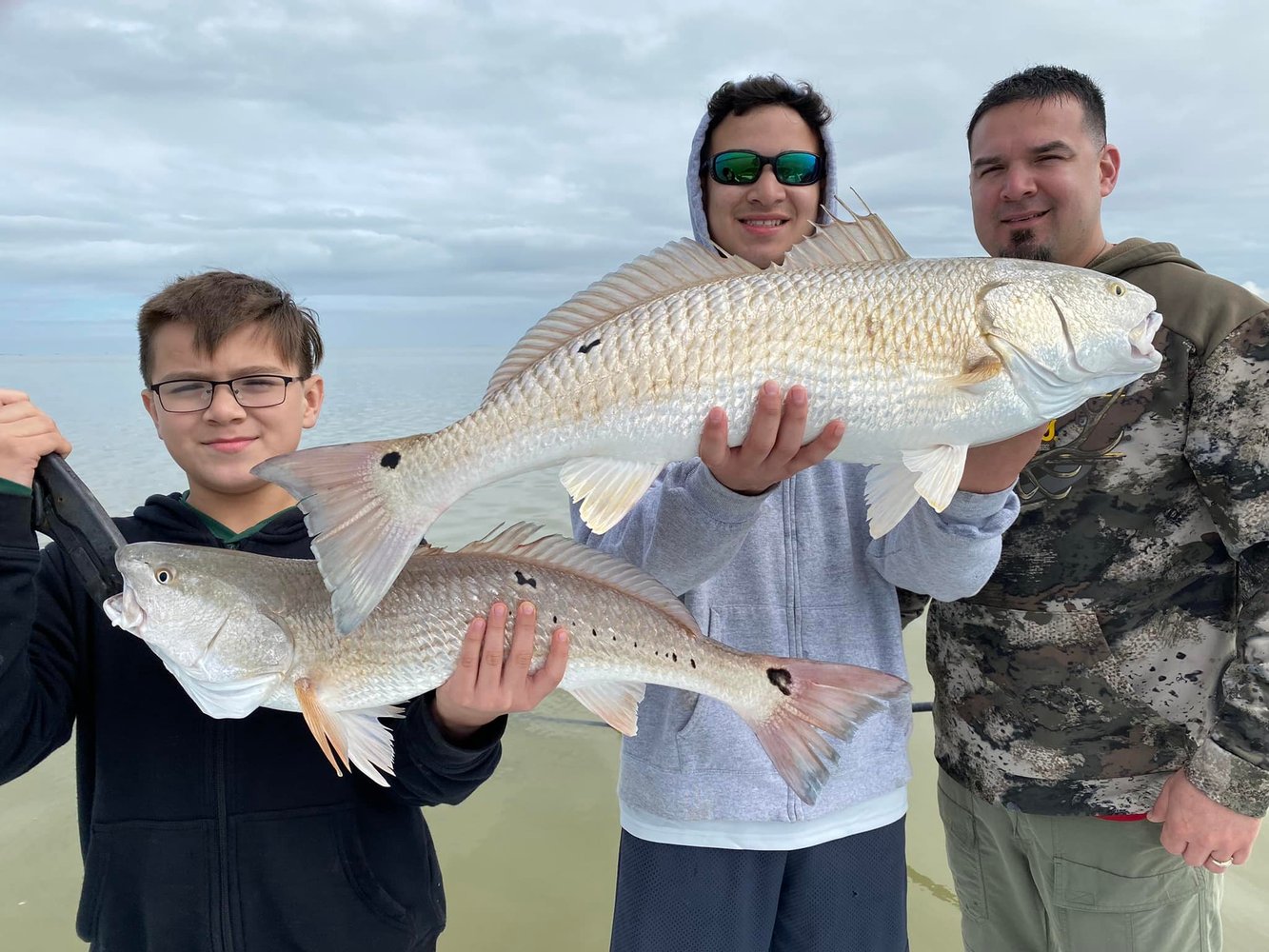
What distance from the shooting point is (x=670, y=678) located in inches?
67.6

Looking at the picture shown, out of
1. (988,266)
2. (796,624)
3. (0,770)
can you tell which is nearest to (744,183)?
(988,266)

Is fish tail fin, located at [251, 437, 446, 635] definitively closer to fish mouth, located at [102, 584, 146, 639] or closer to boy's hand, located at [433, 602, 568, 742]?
boy's hand, located at [433, 602, 568, 742]

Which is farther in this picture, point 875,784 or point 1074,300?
point 875,784

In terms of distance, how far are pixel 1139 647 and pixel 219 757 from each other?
2541mm

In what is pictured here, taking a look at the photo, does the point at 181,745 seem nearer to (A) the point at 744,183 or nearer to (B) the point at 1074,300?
(A) the point at 744,183

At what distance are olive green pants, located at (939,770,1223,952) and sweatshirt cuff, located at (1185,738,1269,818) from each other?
0.28 meters

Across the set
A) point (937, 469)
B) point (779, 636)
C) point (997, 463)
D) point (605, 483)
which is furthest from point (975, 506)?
point (605, 483)

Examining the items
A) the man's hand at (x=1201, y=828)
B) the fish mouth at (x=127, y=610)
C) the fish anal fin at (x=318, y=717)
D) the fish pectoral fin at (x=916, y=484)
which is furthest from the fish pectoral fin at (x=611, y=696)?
the man's hand at (x=1201, y=828)

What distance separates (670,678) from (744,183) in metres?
1.43

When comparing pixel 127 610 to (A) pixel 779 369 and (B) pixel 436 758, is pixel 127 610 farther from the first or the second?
(A) pixel 779 369

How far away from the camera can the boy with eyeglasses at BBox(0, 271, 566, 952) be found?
6.00ft

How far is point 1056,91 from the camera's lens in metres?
2.71

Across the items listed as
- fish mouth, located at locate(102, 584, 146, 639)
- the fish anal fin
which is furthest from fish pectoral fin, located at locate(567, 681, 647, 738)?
fish mouth, located at locate(102, 584, 146, 639)

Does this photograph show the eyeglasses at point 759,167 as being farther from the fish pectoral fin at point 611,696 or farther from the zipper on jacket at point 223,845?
the zipper on jacket at point 223,845
